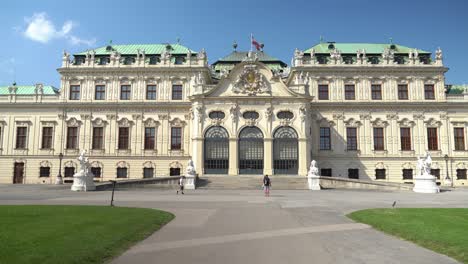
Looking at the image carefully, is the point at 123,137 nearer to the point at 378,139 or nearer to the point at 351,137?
the point at 351,137

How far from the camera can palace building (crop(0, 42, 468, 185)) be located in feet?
171

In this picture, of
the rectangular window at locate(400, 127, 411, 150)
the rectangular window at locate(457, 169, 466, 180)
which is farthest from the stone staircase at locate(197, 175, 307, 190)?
the rectangular window at locate(457, 169, 466, 180)

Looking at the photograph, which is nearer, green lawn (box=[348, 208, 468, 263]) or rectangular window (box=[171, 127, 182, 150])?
green lawn (box=[348, 208, 468, 263])

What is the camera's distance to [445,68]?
52.8m

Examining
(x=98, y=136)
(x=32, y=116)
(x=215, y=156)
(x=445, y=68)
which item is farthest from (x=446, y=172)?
(x=32, y=116)

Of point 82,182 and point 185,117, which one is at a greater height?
point 185,117

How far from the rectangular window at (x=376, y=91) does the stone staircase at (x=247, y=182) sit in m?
19.0

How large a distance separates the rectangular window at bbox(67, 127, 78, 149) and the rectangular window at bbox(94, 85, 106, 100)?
5.59 m

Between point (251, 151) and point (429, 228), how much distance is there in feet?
117

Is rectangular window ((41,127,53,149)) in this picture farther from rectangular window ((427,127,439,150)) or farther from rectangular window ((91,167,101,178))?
rectangular window ((427,127,439,150))

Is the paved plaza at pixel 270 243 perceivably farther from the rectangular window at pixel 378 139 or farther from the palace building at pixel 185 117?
the rectangular window at pixel 378 139

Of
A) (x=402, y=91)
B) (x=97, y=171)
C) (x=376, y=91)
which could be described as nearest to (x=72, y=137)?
(x=97, y=171)

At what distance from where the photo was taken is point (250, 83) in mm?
49062

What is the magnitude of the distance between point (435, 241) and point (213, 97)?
3942cm
